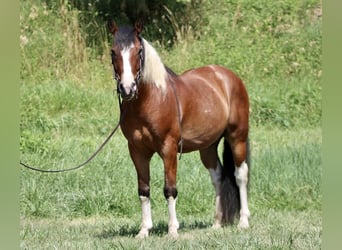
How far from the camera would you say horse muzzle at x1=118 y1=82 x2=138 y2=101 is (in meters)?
4.61

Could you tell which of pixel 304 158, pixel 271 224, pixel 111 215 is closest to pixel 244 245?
pixel 271 224

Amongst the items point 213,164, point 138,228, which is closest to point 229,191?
point 213,164

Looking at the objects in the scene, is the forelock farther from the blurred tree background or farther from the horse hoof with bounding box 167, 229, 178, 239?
the blurred tree background

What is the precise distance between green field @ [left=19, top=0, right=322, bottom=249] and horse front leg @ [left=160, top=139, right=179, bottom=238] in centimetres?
11

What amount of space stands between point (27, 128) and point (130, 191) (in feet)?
11.4

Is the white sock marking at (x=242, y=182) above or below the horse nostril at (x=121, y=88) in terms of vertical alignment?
below

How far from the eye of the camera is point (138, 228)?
5.82 meters

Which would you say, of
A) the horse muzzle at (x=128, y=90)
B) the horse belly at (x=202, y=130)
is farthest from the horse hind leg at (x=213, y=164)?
the horse muzzle at (x=128, y=90)

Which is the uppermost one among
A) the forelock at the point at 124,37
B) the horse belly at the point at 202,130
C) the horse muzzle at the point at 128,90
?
the forelock at the point at 124,37

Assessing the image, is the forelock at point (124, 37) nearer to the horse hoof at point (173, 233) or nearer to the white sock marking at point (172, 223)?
the white sock marking at point (172, 223)

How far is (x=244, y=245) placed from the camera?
4.67 metres

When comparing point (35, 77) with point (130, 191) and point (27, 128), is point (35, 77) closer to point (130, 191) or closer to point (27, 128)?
point (27, 128)

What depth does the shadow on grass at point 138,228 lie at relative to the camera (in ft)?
17.9

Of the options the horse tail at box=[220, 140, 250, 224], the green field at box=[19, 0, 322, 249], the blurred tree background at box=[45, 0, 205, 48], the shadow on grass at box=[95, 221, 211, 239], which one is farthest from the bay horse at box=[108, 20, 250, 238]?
the blurred tree background at box=[45, 0, 205, 48]
